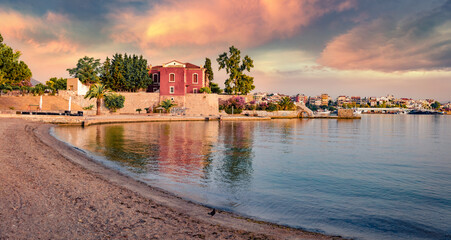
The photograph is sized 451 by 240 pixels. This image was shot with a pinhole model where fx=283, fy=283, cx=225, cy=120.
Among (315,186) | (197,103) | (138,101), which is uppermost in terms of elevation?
(138,101)

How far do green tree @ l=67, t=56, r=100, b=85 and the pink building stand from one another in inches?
737

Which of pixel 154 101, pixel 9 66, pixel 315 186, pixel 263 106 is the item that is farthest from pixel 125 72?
pixel 315 186

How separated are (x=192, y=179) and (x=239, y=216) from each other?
15.3 ft

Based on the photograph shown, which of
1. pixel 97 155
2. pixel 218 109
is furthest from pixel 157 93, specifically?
pixel 97 155

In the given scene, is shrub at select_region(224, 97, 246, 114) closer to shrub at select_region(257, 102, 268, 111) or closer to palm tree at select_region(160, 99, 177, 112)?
shrub at select_region(257, 102, 268, 111)

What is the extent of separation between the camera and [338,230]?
23.1 feet

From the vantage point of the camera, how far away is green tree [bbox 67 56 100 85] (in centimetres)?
7750

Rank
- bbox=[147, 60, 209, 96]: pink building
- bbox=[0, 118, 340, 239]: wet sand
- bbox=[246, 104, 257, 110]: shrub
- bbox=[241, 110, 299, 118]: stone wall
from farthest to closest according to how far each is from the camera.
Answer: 1. bbox=[246, 104, 257, 110]: shrub
2. bbox=[241, 110, 299, 118]: stone wall
3. bbox=[147, 60, 209, 96]: pink building
4. bbox=[0, 118, 340, 239]: wet sand

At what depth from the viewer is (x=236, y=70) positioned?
74375 mm

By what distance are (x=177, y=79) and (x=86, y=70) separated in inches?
1180

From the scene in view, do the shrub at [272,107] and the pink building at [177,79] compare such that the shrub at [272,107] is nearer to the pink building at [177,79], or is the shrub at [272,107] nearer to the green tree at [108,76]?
the pink building at [177,79]

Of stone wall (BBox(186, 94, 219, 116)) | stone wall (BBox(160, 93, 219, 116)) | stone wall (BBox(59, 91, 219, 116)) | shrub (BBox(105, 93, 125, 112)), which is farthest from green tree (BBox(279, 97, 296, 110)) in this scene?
shrub (BBox(105, 93, 125, 112))

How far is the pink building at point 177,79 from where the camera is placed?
6588cm

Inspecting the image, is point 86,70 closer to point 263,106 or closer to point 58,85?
point 58,85
